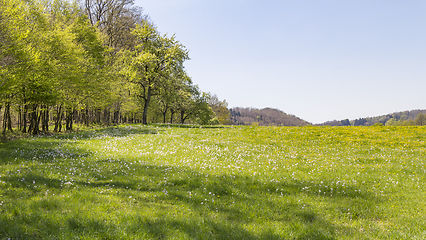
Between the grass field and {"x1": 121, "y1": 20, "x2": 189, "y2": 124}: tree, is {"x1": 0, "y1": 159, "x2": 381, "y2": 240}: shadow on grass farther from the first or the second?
{"x1": 121, "y1": 20, "x2": 189, "y2": 124}: tree

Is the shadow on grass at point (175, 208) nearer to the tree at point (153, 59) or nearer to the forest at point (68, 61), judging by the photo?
the forest at point (68, 61)

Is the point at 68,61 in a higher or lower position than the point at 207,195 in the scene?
higher

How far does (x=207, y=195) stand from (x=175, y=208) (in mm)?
1663

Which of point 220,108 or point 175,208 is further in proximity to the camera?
point 220,108

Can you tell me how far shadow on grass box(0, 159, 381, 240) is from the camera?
5.83 meters

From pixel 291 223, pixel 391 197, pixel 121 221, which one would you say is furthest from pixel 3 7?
pixel 391 197

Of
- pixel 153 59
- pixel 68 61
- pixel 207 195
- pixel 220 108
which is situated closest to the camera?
pixel 207 195

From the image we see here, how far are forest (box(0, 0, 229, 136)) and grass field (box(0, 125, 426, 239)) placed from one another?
6877mm

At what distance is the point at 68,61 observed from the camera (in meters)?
24.7

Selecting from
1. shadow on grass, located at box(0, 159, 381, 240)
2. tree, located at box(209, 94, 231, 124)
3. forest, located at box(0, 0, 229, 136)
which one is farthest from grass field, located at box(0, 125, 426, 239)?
tree, located at box(209, 94, 231, 124)

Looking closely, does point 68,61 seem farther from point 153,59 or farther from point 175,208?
point 175,208

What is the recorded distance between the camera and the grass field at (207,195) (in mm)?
6129

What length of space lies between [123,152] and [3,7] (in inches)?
486

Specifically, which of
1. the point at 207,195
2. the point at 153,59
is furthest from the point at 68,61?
the point at 207,195
